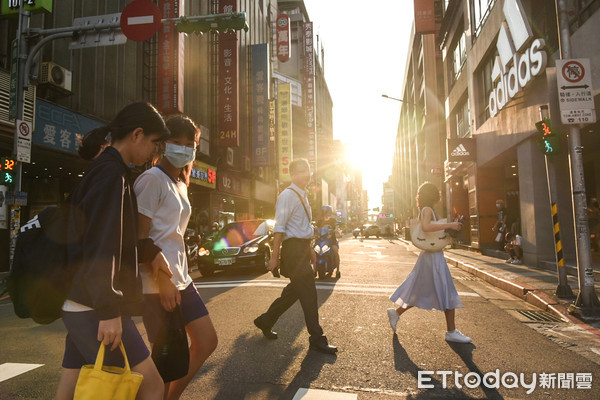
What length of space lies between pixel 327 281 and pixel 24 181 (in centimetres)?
1350

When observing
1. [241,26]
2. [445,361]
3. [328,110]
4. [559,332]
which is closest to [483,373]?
[445,361]

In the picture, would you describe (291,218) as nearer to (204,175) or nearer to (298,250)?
(298,250)

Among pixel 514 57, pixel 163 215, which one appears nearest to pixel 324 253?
pixel 163 215

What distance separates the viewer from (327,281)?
9.46 metres

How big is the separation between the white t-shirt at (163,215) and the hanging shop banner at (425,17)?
106ft

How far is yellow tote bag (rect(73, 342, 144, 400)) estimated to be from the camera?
1.47m

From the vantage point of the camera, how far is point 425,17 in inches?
1217

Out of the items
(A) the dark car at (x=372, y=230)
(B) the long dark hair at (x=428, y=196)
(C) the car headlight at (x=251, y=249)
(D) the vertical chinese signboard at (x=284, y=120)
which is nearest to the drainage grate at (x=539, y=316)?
(B) the long dark hair at (x=428, y=196)

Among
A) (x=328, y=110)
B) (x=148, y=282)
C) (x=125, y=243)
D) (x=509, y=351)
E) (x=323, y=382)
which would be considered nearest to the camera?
(x=125, y=243)

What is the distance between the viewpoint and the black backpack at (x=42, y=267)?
1546 millimetres

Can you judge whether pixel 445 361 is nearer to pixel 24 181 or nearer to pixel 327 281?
pixel 327 281

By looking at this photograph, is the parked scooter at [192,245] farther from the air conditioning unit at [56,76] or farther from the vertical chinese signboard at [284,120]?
the vertical chinese signboard at [284,120]

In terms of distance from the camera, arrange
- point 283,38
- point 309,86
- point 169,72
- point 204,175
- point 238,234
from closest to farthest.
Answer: point 238,234 < point 169,72 < point 204,175 < point 283,38 < point 309,86

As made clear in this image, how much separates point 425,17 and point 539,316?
3008 cm
